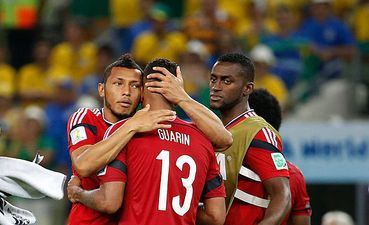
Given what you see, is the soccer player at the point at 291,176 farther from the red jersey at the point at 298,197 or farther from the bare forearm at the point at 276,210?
the bare forearm at the point at 276,210

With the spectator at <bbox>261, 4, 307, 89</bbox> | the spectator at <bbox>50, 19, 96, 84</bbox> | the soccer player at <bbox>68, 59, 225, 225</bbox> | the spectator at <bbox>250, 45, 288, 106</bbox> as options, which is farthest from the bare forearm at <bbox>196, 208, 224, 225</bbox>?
the spectator at <bbox>50, 19, 96, 84</bbox>

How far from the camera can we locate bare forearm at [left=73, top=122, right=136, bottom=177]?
521 centimetres

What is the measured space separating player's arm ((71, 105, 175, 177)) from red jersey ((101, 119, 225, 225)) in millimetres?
77

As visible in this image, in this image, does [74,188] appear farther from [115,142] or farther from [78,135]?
[115,142]

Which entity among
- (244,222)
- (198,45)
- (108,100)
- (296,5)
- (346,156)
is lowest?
(244,222)

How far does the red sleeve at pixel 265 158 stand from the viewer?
5.80 m

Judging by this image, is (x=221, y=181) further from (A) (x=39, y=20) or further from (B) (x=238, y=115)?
(A) (x=39, y=20)

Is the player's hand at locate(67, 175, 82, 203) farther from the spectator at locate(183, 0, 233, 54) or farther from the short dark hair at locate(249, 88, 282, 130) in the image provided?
the spectator at locate(183, 0, 233, 54)

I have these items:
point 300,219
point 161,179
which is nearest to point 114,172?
point 161,179

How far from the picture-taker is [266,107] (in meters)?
6.47

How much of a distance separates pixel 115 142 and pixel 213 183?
622 mm

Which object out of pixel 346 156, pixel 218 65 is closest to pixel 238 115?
pixel 218 65

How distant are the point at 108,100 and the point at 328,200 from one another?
7.12 meters

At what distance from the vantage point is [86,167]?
5.25 meters
